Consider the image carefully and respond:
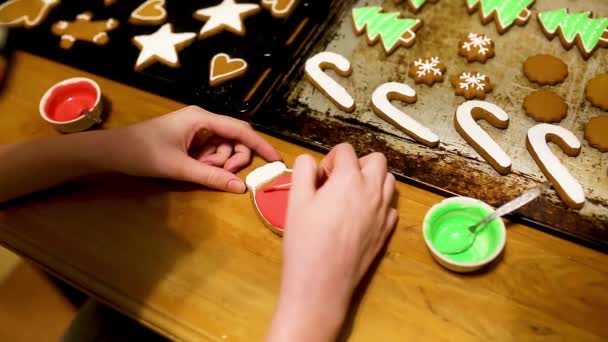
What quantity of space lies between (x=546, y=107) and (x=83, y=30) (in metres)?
1.29

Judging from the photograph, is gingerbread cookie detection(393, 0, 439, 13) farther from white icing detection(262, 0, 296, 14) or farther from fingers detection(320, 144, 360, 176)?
fingers detection(320, 144, 360, 176)

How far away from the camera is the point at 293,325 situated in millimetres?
737

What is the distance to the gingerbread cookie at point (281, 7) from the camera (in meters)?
1.35

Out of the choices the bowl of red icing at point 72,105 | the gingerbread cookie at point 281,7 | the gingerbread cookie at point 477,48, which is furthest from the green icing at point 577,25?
the bowl of red icing at point 72,105

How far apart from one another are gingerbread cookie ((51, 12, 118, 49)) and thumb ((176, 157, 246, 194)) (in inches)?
25.0

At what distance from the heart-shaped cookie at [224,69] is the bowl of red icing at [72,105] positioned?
0.29 meters

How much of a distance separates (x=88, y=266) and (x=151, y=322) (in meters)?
0.19

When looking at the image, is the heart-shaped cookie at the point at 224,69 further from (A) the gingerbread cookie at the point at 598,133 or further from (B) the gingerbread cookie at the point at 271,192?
(A) the gingerbread cookie at the point at 598,133

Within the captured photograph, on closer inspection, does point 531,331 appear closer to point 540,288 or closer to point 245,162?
point 540,288

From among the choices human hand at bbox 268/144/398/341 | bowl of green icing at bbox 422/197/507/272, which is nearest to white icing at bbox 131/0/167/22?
human hand at bbox 268/144/398/341

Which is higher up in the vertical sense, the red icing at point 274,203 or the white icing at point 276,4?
the white icing at point 276,4

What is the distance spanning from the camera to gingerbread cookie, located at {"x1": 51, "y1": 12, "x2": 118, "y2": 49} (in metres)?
1.38

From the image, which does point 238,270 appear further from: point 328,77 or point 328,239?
point 328,77

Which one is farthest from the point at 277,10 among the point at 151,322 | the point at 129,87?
the point at 151,322
